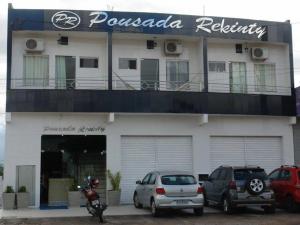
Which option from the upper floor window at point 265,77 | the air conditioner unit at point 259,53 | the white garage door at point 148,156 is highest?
the air conditioner unit at point 259,53

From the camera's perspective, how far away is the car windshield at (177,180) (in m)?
18.2

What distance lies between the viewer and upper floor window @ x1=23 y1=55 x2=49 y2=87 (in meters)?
24.1

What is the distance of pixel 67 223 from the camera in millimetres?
17000

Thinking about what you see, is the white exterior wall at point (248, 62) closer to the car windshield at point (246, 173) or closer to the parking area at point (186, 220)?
the car windshield at point (246, 173)

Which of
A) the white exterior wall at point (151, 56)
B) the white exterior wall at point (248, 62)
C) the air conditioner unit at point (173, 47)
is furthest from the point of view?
the white exterior wall at point (248, 62)

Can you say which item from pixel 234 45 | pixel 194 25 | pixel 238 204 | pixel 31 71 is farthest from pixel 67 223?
pixel 234 45

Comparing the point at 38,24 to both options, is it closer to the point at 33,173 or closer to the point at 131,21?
the point at 131,21

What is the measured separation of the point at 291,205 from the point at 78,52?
40.5 feet

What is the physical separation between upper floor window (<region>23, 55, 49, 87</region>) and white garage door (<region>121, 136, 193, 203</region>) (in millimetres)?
4782

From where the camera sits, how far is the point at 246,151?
83.9ft

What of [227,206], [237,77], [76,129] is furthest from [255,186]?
[237,77]

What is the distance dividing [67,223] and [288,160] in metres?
13.3

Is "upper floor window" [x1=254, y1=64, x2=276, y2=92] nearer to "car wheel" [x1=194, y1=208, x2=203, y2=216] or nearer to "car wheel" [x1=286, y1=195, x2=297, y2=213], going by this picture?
"car wheel" [x1=286, y1=195, x2=297, y2=213]

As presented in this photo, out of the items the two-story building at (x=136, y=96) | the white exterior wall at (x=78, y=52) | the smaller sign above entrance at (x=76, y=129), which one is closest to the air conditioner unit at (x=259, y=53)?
the two-story building at (x=136, y=96)
